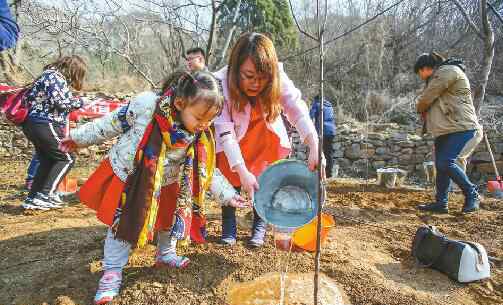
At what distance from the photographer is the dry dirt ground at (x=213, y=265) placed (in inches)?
78.0

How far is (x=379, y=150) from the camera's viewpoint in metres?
8.12

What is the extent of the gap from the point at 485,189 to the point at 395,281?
19.4 ft

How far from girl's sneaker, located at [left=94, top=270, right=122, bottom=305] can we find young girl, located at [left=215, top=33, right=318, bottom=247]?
849mm

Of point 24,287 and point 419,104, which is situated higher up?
point 419,104

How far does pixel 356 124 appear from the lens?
9109 millimetres

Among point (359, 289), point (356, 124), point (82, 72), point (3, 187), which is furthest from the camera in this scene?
point (356, 124)

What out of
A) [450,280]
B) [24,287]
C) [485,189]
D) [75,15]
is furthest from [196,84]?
[485,189]

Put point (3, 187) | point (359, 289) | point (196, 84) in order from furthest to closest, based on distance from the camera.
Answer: point (3, 187), point (359, 289), point (196, 84)

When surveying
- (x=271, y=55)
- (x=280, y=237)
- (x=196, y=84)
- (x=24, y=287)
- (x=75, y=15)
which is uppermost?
(x=75, y=15)

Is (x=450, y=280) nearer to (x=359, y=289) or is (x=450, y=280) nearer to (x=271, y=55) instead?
(x=359, y=289)

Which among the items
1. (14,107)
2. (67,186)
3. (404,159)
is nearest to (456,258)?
(14,107)

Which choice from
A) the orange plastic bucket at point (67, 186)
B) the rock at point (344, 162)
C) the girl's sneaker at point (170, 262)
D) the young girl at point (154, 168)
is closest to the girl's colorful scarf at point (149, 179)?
the young girl at point (154, 168)

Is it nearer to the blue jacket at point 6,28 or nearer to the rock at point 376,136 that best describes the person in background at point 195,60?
the blue jacket at point 6,28

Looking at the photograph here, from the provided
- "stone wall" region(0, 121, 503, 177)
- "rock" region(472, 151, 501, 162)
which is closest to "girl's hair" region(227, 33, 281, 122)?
"stone wall" region(0, 121, 503, 177)
